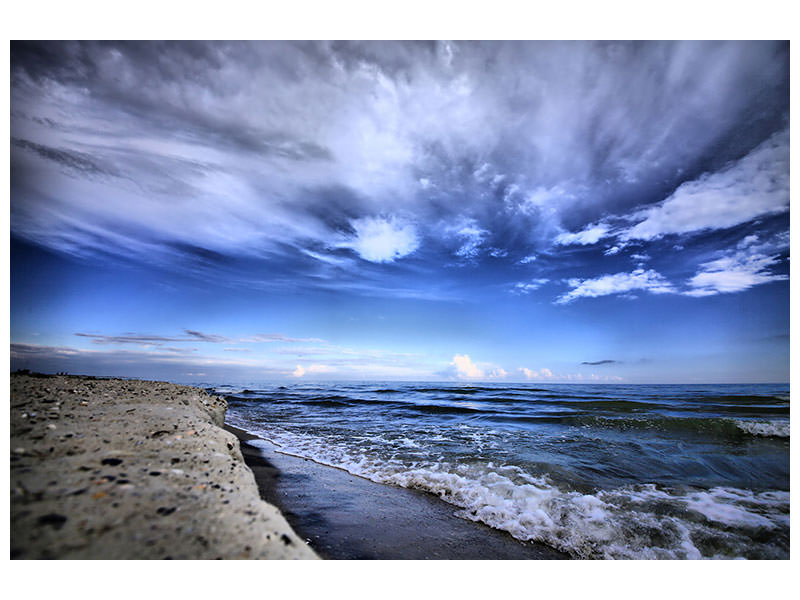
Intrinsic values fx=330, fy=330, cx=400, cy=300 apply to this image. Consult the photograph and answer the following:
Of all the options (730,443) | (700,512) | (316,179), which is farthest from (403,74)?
(730,443)

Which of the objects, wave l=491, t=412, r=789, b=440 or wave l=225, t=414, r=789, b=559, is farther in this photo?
wave l=491, t=412, r=789, b=440

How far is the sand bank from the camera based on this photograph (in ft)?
5.96

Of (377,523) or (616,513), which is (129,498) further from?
Answer: (616,513)

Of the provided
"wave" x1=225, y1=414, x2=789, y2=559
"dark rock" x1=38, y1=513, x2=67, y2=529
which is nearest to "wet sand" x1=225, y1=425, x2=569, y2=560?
"wave" x1=225, y1=414, x2=789, y2=559

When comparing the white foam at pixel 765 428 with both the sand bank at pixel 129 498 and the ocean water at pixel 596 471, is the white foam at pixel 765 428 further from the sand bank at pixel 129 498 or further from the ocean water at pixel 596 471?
the sand bank at pixel 129 498

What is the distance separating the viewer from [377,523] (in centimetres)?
342

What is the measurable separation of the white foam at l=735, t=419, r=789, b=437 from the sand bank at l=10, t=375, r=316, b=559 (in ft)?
38.1

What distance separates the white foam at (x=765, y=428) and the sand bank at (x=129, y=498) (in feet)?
38.1

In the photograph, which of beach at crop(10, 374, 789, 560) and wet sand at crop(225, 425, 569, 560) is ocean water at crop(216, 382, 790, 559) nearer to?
beach at crop(10, 374, 789, 560)

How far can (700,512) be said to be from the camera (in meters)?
3.80

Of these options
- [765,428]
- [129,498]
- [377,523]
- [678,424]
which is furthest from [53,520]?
[765,428]

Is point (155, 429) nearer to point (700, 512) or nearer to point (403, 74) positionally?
point (403, 74)

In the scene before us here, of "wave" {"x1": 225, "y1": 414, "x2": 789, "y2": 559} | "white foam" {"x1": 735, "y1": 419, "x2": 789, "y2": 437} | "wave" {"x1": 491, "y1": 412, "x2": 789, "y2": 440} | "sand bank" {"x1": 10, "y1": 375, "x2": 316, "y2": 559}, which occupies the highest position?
"sand bank" {"x1": 10, "y1": 375, "x2": 316, "y2": 559}

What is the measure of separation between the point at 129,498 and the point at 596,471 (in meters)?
5.93
